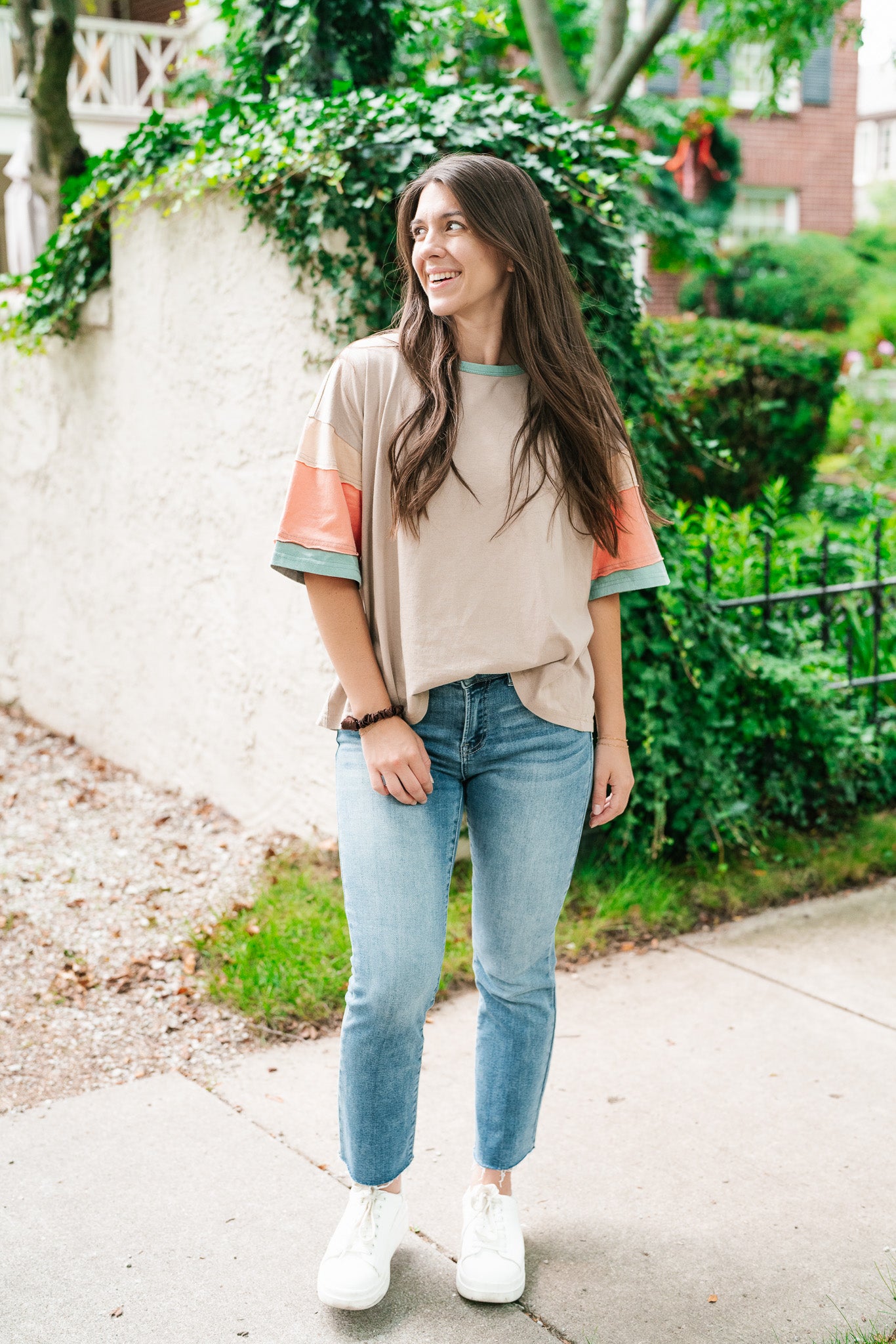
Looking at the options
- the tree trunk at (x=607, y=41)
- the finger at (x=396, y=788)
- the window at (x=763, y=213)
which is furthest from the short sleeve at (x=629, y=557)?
the window at (x=763, y=213)

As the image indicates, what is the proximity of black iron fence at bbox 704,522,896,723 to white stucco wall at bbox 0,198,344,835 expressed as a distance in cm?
150

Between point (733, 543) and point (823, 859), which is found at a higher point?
point (733, 543)

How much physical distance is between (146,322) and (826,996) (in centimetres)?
343

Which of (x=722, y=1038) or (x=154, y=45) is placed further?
(x=154, y=45)

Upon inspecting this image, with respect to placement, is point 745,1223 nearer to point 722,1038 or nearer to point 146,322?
point 722,1038

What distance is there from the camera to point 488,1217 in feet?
7.20

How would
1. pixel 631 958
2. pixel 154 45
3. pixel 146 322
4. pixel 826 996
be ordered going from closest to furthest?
pixel 826 996, pixel 631 958, pixel 146 322, pixel 154 45

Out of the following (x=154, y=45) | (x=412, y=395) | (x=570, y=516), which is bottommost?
(x=570, y=516)

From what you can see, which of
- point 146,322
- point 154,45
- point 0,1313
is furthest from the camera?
point 154,45

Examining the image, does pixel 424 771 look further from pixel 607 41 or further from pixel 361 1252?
pixel 607 41

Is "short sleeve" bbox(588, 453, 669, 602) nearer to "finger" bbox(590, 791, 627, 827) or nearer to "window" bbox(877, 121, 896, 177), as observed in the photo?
"finger" bbox(590, 791, 627, 827)

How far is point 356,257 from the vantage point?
12.1ft

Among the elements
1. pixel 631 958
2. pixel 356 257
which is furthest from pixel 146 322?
pixel 631 958

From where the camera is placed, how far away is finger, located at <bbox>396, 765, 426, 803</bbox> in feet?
6.31
